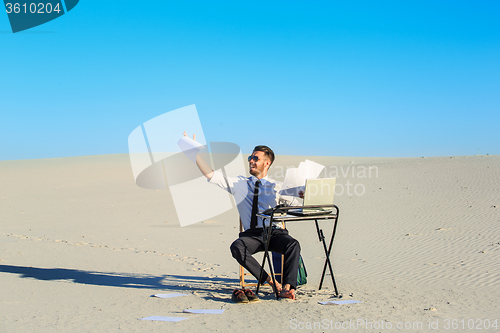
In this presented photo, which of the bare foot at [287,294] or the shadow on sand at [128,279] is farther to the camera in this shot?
the shadow on sand at [128,279]

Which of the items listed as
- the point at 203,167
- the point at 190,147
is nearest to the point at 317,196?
the point at 203,167

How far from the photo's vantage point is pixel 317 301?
448 centimetres

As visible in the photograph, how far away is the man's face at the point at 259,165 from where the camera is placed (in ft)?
15.6

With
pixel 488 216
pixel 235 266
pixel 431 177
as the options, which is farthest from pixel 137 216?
pixel 431 177

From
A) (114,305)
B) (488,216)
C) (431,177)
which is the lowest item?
(114,305)

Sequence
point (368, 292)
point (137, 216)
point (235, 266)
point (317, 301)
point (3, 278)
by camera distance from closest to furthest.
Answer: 1. point (317, 301)
2. point (368, 292)
3. point (3, 278)
4. point (235, 266)
5. point (137, 216)

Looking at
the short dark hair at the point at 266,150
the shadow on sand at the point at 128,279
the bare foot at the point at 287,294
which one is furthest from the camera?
the shadow on sand at the point at 128,279

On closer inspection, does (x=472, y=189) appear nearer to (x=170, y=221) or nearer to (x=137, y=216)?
(x=170, y=221)

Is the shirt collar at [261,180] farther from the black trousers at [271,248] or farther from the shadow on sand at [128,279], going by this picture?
the shadow on sand at [128,279]

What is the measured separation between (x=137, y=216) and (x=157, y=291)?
32.3 ft

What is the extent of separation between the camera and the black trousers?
14.5 ft

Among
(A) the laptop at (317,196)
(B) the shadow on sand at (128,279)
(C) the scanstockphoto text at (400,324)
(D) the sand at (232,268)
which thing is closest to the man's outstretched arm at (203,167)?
(A) the laptop at (317,196)

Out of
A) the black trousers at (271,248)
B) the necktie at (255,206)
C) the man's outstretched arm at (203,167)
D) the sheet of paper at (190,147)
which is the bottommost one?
the black trousers at (271,248)

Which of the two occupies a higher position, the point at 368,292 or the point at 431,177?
the point at 431,177
